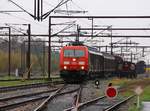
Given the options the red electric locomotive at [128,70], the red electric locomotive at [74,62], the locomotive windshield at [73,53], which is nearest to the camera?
the red electric locomotive at [74,62]

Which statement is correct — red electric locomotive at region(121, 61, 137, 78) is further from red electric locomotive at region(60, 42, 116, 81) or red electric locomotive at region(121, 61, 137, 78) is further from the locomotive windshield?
the locomotive windshield

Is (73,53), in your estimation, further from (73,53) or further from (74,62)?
(74,62)

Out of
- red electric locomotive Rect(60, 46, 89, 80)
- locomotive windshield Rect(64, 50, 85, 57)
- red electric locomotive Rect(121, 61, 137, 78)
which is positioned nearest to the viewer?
red electric locomotive Rect(60, 46, 89, 80)

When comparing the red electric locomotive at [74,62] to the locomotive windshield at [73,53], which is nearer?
the red electric locomotive at [74,62]

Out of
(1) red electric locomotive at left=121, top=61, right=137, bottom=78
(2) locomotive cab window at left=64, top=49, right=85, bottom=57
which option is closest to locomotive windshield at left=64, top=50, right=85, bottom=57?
(2) locomotive cab window at left=64, top=49, right=85, bottom=57

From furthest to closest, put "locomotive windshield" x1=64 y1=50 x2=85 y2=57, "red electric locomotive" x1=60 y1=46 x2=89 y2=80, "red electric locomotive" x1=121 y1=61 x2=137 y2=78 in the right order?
"red electric locomotive" x1=121 y1=61 x2=137 y2=78 < "locomotive windshield" x1=64 y1=50 x2=85 y2=57 < "red electric locomotive" x1=60 y1=46 x2=89 y2=80

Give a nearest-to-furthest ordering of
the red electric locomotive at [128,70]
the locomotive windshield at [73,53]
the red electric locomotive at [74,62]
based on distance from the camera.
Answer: the red electric locomotive at [74,62], the locomotive windshield at [73,53], the red electric locomotive at [128,70]

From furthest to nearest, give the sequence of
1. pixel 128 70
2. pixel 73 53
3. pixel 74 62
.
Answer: pixel 128 70
pixel 73 53
pixel 74 62

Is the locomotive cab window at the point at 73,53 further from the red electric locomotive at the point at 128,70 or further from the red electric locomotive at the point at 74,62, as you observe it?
the red electric locomotive at the point at 128,70

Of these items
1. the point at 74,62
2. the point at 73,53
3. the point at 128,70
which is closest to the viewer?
the point at 74,62

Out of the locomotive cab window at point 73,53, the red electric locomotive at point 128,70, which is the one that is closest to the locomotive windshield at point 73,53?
the locomotive cab window at point 73,53

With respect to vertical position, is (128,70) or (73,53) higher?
(73,53)

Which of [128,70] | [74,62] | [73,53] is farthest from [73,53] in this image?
[128,70]

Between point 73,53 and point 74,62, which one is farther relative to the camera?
point 73,53
